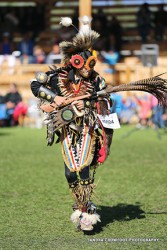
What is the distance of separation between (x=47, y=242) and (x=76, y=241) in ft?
0.87

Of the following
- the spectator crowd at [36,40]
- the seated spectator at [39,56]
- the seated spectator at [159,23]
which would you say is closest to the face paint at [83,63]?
the spectator crowd at [36,40]

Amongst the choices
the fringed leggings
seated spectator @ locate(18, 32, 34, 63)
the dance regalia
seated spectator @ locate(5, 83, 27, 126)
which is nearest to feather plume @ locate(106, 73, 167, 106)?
the dance regalia

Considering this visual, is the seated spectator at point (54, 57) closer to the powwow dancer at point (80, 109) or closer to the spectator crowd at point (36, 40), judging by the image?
the spectator crowd at point (36, 40)

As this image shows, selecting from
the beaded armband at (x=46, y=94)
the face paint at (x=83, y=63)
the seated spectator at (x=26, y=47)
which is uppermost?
the face paint at (x=83, y=63)

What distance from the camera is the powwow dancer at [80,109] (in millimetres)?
7078

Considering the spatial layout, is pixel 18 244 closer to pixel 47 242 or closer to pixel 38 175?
pixel 47 242

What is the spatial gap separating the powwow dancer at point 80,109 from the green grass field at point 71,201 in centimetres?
39

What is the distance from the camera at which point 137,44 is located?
26.1 meters

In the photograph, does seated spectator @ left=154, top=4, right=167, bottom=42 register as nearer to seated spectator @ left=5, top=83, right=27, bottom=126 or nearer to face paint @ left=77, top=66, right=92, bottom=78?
seated spectator @ left=5, top=83, right=27, bottom=126

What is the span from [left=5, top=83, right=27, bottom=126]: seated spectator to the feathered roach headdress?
14.8 meters

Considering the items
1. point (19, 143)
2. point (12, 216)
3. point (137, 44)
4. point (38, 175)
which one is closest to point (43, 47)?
point (137, 44)

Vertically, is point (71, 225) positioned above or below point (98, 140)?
below

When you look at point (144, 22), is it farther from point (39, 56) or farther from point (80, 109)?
point (80, 109)

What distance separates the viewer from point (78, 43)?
7.16 meters
